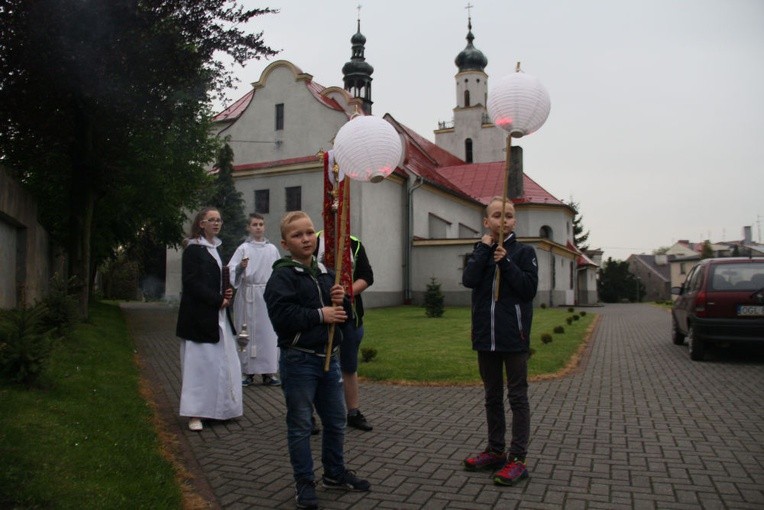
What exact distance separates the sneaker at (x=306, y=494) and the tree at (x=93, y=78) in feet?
35.0

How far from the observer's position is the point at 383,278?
101ft

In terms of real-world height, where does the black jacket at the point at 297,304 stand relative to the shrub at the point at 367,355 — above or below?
above

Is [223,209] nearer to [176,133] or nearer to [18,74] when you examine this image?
[176,133]

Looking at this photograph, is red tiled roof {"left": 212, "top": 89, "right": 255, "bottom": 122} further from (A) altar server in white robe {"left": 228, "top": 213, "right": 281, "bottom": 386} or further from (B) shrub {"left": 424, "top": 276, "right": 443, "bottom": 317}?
(A) altar server in white robe {"left": 228, "top": 213, "right": 281, "bottom": 386}

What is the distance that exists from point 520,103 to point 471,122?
48546 millimetres

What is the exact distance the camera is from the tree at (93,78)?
37.9 feet

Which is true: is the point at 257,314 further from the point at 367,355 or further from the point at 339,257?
the point at 339,257

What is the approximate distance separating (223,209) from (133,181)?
9562mm

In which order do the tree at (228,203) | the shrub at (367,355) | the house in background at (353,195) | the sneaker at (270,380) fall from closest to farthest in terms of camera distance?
the sneaker at (270,380)
the shrub at (367,355)
the tree at (228,203)
the house in background at (353,195)

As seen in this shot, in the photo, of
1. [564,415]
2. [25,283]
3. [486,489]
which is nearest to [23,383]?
[486,489]

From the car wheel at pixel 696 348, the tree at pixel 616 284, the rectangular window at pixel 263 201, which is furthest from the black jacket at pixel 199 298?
the tree at pixel 616 284

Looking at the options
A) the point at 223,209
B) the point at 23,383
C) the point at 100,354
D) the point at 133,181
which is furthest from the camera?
the point at 223,209

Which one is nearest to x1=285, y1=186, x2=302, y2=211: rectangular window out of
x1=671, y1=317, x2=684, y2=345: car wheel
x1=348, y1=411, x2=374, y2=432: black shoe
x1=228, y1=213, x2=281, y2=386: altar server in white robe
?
x1=671, y1=317, x2=684, y2=345: car wheel

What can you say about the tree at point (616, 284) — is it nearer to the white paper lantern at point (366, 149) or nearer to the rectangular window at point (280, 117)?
the rectangular window at point (280, 117)
